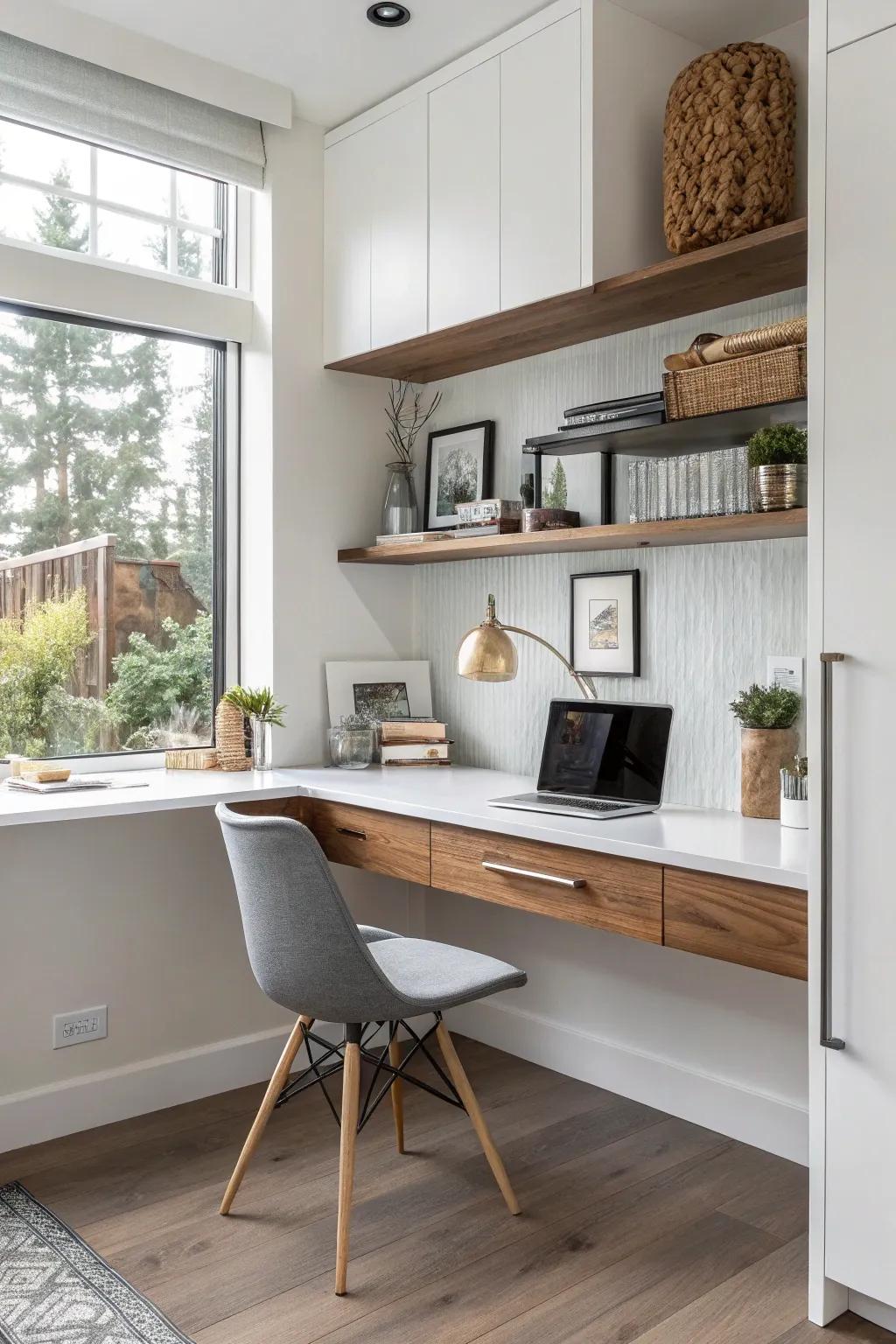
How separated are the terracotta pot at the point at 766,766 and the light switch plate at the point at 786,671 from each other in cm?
10

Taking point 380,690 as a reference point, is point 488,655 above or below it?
above

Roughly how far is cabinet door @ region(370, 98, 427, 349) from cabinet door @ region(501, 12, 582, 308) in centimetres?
32

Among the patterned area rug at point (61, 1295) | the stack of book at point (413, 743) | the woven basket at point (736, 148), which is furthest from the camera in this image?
the stack of book at point (413, 743)

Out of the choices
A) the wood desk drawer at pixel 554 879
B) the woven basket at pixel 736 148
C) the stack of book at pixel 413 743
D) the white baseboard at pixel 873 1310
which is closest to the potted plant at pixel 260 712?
the stack of book at pixel 413 743

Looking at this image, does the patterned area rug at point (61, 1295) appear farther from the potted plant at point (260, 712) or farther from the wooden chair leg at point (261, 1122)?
the potted plant at point (260, 712)

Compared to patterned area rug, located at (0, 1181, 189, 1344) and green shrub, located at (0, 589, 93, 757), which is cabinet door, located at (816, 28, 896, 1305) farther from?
green shrub, located at (0, 589, 93, 757)

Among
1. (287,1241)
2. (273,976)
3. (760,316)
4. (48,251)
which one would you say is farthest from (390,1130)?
(48,251)

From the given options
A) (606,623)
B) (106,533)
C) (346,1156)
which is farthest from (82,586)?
(346,1156)

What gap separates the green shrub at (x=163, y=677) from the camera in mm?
3080

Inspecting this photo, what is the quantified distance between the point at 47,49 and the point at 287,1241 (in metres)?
2.78

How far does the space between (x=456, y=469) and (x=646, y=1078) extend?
1735 millimetres

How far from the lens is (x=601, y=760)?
261 cm

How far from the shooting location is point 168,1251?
2146mm

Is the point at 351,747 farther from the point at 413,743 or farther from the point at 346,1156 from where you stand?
the point at 346,1156
